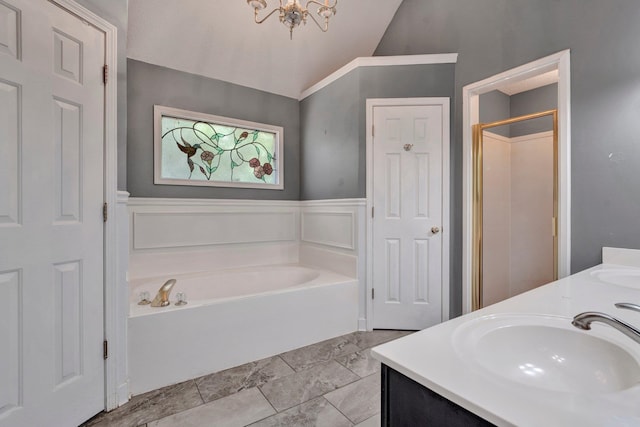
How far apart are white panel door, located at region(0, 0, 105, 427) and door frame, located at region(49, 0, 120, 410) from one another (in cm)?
3

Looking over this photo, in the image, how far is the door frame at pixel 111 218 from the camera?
1624mm

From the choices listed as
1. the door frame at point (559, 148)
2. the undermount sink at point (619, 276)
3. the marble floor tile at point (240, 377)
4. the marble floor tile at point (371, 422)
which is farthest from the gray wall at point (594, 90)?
the marble floor tile at point (240, 377)

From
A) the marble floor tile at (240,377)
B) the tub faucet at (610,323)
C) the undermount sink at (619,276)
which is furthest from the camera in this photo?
→ the marble floor tile at (240,377)

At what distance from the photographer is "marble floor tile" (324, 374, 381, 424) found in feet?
5.33

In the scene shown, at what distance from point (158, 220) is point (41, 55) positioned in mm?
1656

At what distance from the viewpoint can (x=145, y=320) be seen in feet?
5.97

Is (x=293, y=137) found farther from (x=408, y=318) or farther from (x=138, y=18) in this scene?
(x=408, y=318)

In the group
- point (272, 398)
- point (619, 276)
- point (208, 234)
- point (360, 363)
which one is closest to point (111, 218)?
point (272, 398)

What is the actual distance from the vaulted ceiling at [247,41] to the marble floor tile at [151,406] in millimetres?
2624

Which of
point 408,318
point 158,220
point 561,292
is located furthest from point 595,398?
point 158,220

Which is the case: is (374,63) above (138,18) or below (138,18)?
below

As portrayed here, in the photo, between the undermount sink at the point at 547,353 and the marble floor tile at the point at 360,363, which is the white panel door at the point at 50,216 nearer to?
the marble floor tile at the point at 360,363

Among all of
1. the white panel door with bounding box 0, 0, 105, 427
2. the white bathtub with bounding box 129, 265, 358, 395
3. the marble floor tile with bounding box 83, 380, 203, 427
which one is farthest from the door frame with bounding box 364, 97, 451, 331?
the white panel door with bounding box 0, 0, 105, 427

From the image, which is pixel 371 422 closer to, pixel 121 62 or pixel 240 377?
pixel 240 377
